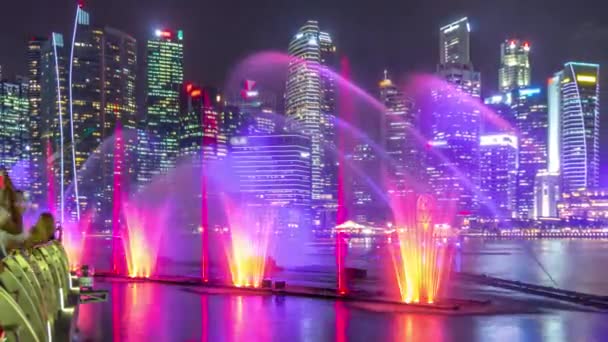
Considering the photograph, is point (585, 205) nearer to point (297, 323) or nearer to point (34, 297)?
point (297, 323)

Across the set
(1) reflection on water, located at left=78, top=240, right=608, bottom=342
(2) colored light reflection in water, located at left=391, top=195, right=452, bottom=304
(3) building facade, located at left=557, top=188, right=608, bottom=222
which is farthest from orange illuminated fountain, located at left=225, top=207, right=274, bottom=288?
(3) building facade, located at left=557, top=188, right=608, bottom=222

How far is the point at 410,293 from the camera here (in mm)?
21625

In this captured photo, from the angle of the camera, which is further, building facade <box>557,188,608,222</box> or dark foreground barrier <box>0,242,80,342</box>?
building facade <box>557,188,608,222</box>

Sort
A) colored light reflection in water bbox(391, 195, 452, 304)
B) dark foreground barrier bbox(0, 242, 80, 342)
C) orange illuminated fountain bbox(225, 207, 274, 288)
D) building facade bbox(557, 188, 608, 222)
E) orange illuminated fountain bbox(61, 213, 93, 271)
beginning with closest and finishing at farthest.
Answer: dark foreground barrier bbox(0, 242, 80, 342) → colored light reflection in water bbox(391, 195, 452, 304) → orange illuminated fountain bbox(225, 207, 274, 288) → orange illuminated fountain bbox(61, 213, 93, 271) → building facade bbox(557, 188, 608, 222)

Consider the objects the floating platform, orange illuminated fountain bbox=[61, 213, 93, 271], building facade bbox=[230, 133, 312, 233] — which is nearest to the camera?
the floating platform

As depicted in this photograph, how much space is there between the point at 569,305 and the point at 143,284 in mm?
15631

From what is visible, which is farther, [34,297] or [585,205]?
[585,205]

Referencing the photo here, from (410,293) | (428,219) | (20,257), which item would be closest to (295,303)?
(410,293)

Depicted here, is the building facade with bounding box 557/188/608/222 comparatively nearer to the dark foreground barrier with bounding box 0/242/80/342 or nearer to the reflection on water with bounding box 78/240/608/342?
the reflection on water with bounding box 78/240/608/342

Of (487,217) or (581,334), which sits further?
(487,217)

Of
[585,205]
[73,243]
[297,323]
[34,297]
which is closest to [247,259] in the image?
[297,323]

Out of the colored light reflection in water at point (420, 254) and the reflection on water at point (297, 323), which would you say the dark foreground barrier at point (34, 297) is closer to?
the reflection on water at point (297, 323)

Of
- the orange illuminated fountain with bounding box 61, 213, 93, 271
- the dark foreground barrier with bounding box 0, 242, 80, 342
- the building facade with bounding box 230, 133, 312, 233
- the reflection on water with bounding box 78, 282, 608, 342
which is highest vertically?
the building facade with bounding box 230, 133, 312, 233

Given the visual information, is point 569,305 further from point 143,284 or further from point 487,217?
point 487,217
